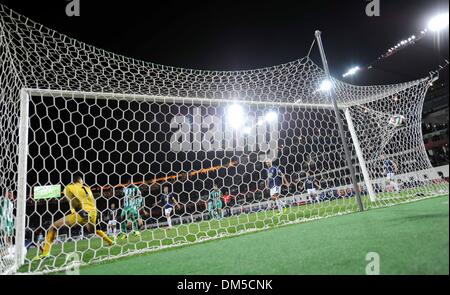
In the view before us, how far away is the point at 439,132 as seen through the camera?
70.5 feet

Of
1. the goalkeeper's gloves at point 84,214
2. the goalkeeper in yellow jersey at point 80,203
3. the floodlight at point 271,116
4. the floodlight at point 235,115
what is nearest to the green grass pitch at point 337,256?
the goalkeeper in yellow jersey at point 80,203

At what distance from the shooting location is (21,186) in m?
3.42

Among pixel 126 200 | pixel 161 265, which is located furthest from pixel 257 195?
pixel 161 265

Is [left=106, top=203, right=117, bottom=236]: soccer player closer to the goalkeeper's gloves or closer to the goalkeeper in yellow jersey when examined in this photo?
the goalkeeper in yellow jersey

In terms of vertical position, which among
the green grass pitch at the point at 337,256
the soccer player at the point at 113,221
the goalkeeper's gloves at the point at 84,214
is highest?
the goalkeeper's gloves at the point at 84,214

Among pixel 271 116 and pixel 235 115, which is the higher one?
pixel 271 116

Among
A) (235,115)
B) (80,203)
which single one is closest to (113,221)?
(80,203)

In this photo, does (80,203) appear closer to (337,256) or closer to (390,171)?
(337,256)

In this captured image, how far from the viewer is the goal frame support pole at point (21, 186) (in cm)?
331

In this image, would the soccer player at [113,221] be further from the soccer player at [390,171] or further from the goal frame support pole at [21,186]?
the soccer player at [390,171]

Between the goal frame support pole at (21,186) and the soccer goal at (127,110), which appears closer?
the goal frame support pole at (21,186)

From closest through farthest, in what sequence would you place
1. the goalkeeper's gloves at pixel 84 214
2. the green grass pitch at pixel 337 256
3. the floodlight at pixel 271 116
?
the green grass pitch at pixel 337 256 < the goalkeeper's gloves at pixel 84 214 < the floodlight at pixel 271 116
